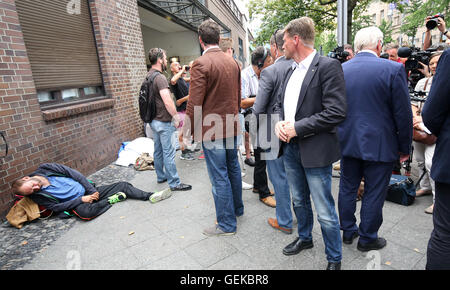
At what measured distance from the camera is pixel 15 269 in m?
2.75

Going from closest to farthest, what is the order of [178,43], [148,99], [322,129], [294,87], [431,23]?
1. [322,129]
2. [294,87]
3. [431,23]
4. [148,99]
5. [178,43]

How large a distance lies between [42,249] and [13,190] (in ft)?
3.51

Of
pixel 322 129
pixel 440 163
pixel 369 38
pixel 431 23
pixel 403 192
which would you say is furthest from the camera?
pixel 431 23

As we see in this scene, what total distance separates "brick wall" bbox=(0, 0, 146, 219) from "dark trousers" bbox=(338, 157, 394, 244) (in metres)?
4.27

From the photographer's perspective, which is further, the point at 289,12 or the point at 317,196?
the point at 289,12

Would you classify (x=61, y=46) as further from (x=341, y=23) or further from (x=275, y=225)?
(x=341, y=23)

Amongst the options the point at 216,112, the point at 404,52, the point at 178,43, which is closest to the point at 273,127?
the point at 216,112

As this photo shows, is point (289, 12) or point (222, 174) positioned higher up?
point (289, 12)

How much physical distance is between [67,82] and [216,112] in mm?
3807

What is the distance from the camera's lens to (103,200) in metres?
4.03

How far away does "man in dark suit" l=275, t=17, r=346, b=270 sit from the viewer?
1951mm

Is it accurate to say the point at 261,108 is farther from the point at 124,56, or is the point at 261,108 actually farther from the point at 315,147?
the point at 124,56

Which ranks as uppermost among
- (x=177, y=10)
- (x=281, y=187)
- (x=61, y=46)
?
(x=177, y=10)
